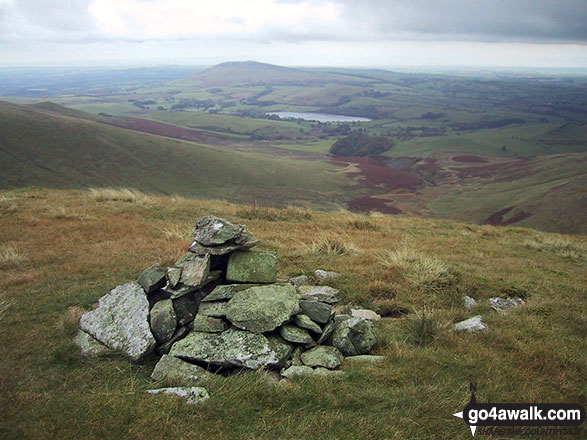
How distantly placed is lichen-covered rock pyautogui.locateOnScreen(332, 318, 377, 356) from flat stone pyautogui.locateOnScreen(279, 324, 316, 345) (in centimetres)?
55

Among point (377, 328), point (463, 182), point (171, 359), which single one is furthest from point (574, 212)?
point (171, 359)

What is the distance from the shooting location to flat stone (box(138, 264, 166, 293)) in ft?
26.5

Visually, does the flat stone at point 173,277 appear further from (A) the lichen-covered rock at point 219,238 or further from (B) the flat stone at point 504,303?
(B) the flat stone at point 504,303

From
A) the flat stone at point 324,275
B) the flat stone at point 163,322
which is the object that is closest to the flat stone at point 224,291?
the flat stone at point 163,322

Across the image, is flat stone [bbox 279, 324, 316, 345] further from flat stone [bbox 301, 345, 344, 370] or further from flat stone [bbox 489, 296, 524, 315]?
flat stone [bbox 489, 296, 524, 315]

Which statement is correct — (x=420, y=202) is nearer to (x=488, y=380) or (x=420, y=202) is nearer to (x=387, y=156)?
(x=387, y=156)

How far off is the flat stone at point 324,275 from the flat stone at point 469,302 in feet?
11.7

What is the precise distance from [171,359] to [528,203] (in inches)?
2882

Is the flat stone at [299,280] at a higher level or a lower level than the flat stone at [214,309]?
lower

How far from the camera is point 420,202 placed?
75375 millimetres

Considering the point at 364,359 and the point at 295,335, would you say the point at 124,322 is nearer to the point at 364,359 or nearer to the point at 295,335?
the point at 295,335

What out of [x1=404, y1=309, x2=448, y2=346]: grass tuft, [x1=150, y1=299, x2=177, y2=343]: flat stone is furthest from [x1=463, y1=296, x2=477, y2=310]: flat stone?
[x1=150, y1=299, x2=177, y2=343]: flat stone

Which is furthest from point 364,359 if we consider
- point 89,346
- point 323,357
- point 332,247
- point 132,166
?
point 132,166

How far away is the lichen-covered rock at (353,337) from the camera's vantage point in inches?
282
